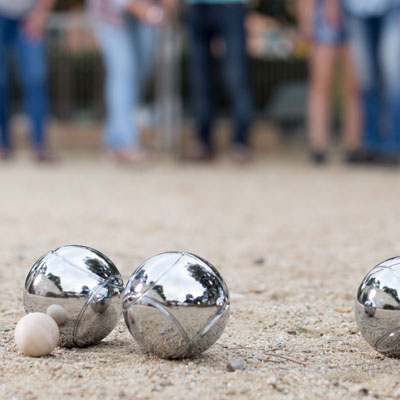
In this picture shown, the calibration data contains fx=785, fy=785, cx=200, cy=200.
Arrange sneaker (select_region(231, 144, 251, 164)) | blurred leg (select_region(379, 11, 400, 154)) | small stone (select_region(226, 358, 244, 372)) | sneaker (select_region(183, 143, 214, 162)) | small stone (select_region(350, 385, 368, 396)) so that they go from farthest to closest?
1. sneaker (select_region(183, 143, 214, 162))
2. sneaker (select_region(231, 144, 251, 164))
3. blurred leg (select_region(379, 11, 400, 154))
4. small stone (select_region(226, 358, 244, 372))
5. small stone (select_region(350, 385, 368, 396))

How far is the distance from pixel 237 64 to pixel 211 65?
0.59 meters

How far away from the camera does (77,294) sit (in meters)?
2.30

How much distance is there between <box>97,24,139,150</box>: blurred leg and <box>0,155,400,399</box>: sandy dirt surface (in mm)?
396

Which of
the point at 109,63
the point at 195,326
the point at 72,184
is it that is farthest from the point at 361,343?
the point at 109,63

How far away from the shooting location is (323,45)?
24.8 feet

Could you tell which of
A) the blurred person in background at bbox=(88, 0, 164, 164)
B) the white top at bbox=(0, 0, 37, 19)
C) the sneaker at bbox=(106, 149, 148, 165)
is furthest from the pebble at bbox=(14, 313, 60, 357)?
the white top at bbox=(0, 0, 37, 19)

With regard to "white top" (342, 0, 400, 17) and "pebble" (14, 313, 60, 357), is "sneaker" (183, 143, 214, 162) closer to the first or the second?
"white top" (342, 0, 400, 17)

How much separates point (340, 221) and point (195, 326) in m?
2.89

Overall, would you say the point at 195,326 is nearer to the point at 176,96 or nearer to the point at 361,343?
the point at 361,343

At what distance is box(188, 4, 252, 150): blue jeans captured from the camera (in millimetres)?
7504

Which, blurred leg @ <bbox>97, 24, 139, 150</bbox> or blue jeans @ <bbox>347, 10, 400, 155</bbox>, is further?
blurred leg @ <bbox>97, 24, 139, 150</bbox>

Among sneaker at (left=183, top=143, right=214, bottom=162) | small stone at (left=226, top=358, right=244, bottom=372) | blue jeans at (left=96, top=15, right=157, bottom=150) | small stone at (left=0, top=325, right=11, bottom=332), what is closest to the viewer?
small stone at (left=226, top=358, right=244, bottom=372)

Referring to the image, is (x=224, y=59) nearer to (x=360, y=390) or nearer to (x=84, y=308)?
(x=84, y=308)

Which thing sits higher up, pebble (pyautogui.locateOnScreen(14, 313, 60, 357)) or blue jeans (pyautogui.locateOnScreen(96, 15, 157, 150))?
blue jeans (pyautogui.locateOnScreen(96, 15, 157, 150))
